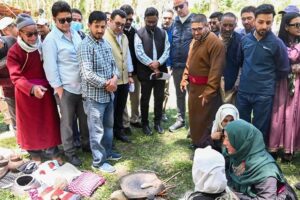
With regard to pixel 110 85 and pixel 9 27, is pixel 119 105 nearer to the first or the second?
pixel 110 85

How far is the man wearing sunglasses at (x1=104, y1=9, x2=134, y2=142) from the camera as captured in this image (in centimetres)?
433

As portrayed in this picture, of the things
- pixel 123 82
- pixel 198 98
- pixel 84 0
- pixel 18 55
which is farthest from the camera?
pixel 84 0

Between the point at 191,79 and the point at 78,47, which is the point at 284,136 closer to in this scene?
the point at 191,79

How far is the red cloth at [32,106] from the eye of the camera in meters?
3.63

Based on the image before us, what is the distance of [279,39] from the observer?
11.9 feet

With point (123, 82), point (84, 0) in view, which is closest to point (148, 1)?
point (84, 0)

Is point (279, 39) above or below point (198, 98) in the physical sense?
above

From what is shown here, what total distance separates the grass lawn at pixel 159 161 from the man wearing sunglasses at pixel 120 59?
0.33 meters

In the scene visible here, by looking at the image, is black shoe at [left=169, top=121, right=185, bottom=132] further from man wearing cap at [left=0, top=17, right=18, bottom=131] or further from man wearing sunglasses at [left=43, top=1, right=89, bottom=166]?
man wearing cap at [left=0, top=17, right=18, bottom=131]

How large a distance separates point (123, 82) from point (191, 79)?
1015mm

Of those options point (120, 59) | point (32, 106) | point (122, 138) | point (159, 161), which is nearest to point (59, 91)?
point (32, 106)

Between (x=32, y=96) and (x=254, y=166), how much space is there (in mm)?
2635

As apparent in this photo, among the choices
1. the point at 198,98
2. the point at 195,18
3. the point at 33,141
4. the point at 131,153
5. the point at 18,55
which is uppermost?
the point at 195,18

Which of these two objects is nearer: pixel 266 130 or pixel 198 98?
pixel 266 130
